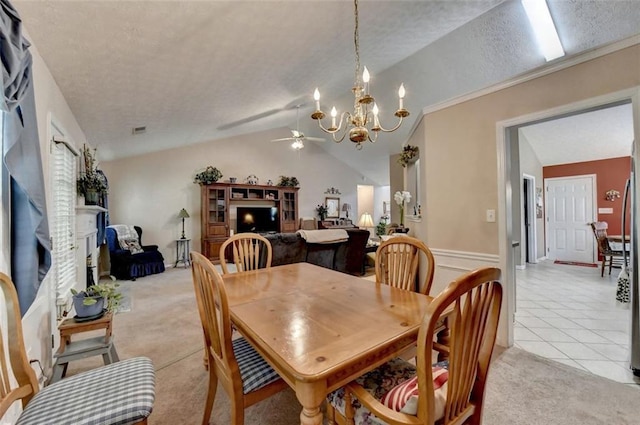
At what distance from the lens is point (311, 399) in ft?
→ 2.88

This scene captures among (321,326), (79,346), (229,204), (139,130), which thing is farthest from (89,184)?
(321,326)

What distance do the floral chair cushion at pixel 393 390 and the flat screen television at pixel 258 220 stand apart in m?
6.13

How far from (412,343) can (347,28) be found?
9.92ft

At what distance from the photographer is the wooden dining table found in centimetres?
90

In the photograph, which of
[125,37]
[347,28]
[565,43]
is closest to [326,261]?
[347,28]

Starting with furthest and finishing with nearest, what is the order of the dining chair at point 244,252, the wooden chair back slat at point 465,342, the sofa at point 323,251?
1. the sofa at point 323,251
2. the dining chair at point 244,252
3. the wooden chair back slat at point 465,342

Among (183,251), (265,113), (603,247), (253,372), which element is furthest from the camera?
(183,251)

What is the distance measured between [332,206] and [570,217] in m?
6.13

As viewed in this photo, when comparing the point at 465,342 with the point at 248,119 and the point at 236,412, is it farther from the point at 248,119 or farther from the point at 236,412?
the point at 248,119

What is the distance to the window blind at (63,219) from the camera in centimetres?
231

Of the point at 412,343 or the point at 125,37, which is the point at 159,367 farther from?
the point at 125,37

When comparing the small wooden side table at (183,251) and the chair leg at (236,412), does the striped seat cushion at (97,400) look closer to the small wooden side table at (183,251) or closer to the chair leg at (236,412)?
the chair leg at (236,412)

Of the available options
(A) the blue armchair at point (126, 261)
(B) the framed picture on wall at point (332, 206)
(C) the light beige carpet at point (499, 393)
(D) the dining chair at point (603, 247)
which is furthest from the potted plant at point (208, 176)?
(D) the dining chair at point (603, 247)

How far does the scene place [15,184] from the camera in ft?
4.56
